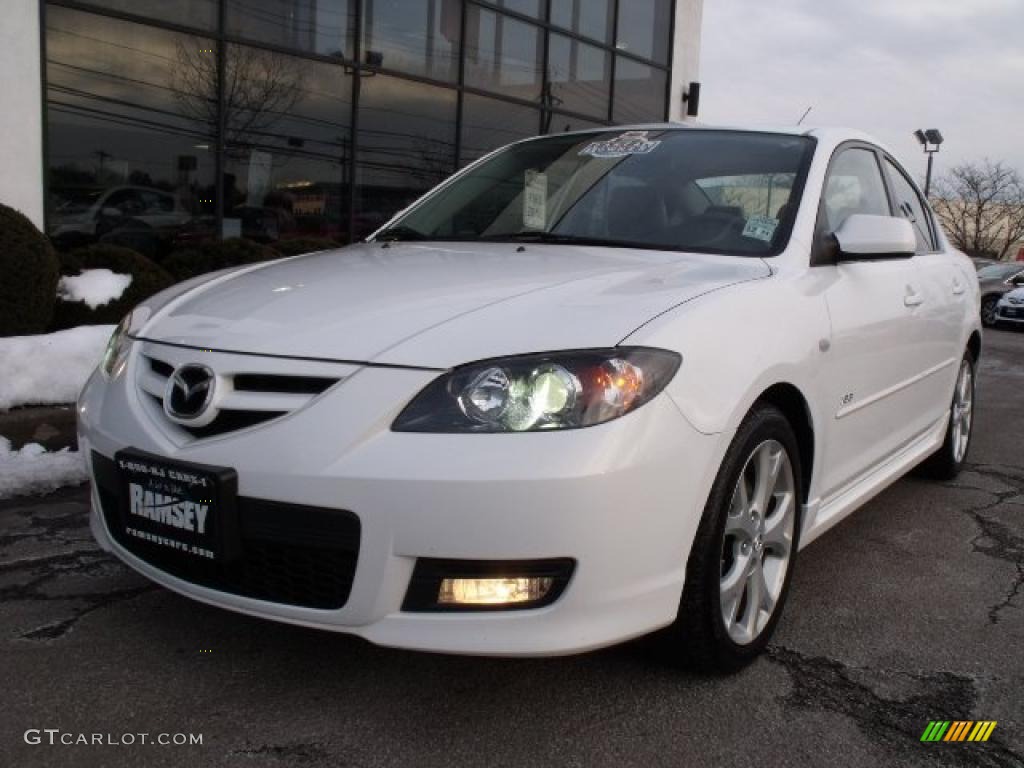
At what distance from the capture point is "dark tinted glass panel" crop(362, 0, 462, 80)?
10266mm

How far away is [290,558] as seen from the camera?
2.24 metres

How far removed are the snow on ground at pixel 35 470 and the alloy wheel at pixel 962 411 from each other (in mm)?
4077

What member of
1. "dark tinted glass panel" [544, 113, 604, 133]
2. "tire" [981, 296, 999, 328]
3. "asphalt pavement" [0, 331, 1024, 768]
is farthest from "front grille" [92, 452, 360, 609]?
"tire" [981, 296, 999, 328]

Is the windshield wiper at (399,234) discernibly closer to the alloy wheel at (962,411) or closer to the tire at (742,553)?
the tire at (742,553)

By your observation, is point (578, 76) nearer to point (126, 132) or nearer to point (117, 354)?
point (126, 132)

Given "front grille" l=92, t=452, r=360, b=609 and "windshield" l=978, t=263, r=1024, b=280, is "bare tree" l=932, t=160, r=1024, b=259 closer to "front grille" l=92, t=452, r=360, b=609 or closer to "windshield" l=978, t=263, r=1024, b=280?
"windshield" l=978, t=263, r=1024, b=280

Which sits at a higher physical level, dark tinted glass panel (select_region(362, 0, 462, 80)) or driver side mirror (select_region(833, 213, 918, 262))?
dark tinted glass panel (select_region(362, 0, 462, 80))

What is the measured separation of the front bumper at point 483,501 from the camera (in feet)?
6.90

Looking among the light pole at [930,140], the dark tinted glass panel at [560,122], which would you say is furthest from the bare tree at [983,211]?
the dark tinted glass panel at [560,122]

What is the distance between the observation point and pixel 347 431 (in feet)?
7.12

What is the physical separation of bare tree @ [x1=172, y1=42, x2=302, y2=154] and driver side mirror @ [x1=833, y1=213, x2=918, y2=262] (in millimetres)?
7064

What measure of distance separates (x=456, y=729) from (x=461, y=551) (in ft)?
1.68
